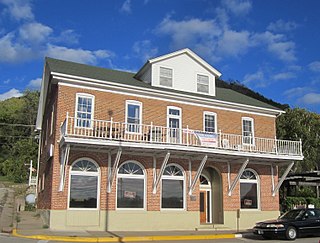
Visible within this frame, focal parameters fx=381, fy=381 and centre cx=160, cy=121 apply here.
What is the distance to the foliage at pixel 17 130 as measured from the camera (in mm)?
52588

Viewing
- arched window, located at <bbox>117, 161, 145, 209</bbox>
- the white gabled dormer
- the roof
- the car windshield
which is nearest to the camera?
the car windshield

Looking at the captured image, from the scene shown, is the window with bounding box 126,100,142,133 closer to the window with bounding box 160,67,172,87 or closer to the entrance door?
the window with bounding box 160,67,172,87

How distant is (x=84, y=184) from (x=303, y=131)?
1132 inches

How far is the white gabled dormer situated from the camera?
23344 millimetres

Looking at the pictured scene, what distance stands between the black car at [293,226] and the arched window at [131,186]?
20.3 feet

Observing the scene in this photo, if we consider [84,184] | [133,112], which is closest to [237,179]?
[133,112]

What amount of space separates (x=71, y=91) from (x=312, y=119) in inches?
1230

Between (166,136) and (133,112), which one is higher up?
(133,112)

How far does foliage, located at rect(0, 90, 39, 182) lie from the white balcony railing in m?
34.6

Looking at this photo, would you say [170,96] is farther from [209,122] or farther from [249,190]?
[249,190]

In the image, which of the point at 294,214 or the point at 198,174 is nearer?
the point at 294,214

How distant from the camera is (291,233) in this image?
17.2 meters

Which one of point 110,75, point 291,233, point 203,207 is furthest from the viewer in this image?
point 203,207

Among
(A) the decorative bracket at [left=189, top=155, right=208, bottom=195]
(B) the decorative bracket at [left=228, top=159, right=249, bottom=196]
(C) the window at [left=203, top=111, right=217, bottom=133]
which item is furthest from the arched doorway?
(C) the window at [left=203, top=111, right=217, bottom=133]
